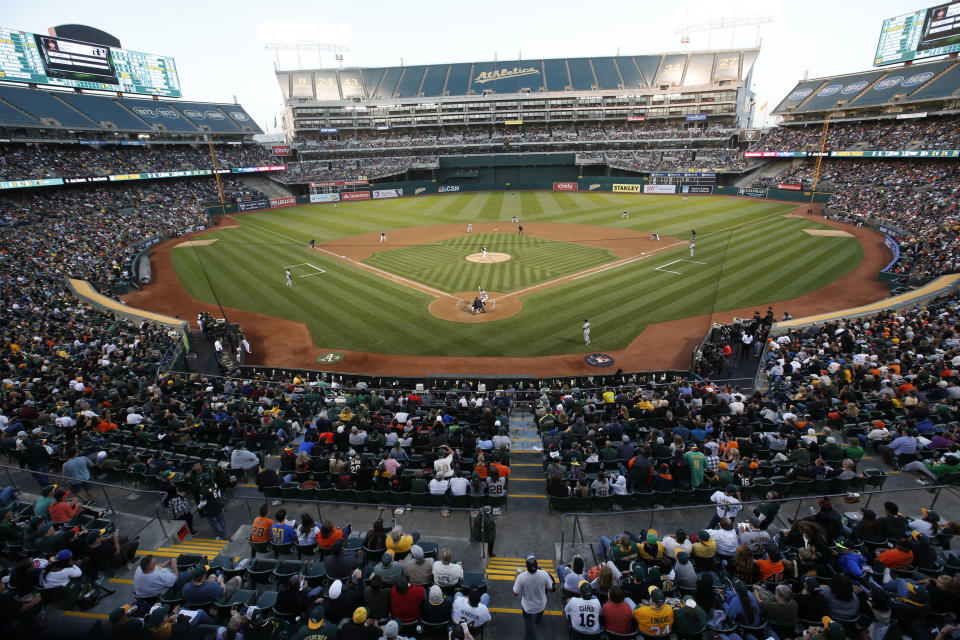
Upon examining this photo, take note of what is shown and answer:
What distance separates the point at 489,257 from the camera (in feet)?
119

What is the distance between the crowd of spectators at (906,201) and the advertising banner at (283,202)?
66496mm

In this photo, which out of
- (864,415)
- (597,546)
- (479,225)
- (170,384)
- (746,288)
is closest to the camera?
(597,546)

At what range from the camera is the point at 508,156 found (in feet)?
268

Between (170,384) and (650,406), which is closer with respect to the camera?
(650,406)

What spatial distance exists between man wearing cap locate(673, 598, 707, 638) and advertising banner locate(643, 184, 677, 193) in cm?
7082

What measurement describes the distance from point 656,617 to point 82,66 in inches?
3214

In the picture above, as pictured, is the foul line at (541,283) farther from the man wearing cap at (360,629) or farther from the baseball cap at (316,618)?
the man wearing cap at (360,629)

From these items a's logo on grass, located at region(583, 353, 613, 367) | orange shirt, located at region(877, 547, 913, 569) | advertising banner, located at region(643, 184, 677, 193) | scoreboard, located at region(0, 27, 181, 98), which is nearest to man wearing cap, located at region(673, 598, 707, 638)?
orange shirt, located at region(877, 547, 913, 569)

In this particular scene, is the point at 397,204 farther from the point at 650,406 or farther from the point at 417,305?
the point at 650,406

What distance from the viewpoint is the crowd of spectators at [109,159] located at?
45250 mm

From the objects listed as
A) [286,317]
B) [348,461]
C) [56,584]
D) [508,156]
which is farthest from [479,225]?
[56,584]

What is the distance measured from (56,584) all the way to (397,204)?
2512 inches

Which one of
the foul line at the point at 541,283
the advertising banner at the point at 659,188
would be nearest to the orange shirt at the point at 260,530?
the foul line at the point at 541,283

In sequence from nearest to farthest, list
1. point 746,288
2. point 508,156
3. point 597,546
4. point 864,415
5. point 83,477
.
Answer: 1. point 597,546
2. point 83,477
3. point 864,415
4. point 746,288
5. point 508,156
